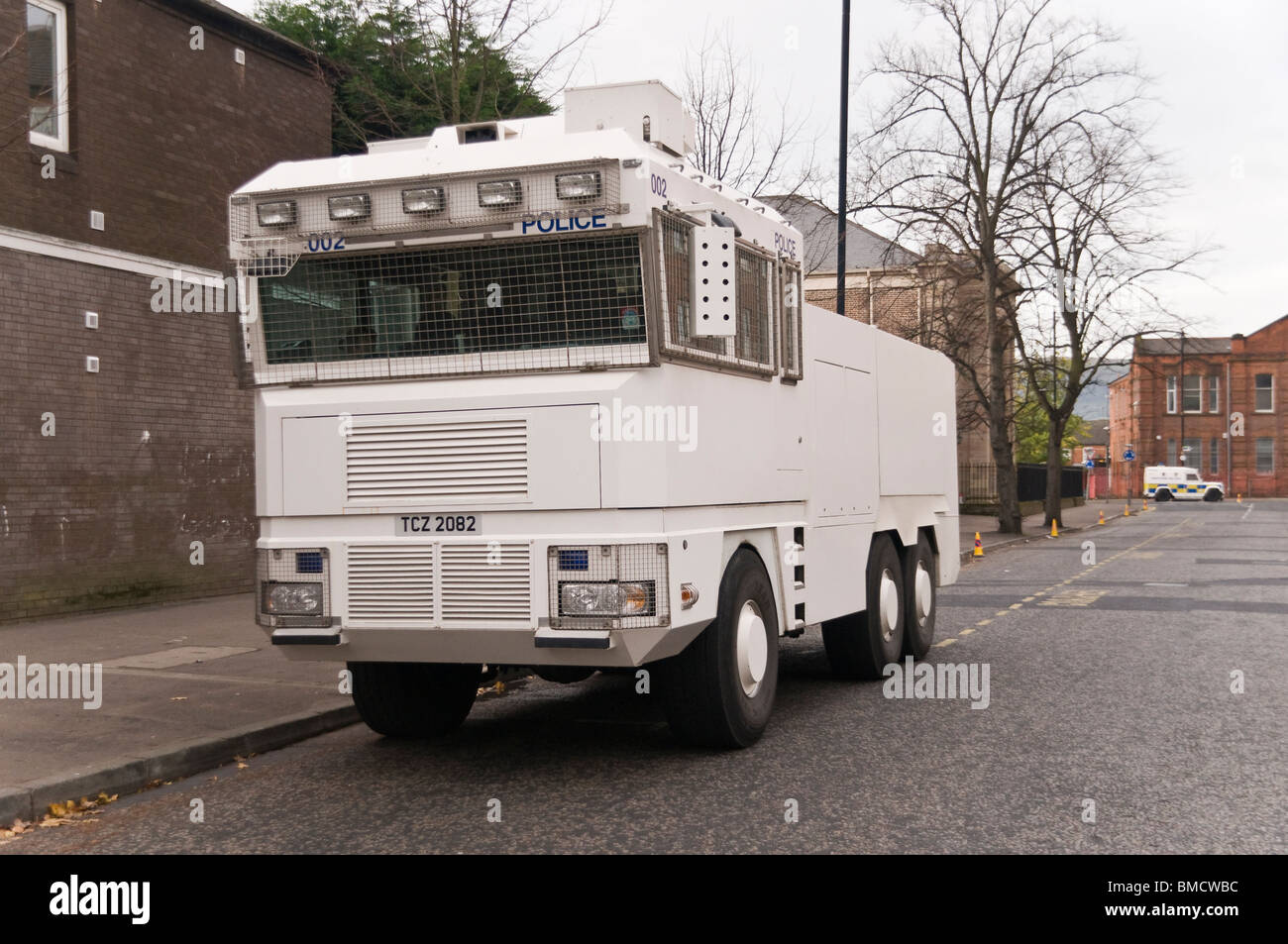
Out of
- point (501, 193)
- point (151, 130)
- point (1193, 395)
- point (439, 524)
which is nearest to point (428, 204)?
point (501, 193)

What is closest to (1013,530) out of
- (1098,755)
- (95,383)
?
(95,383)

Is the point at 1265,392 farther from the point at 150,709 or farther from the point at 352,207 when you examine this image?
the point at 352,207

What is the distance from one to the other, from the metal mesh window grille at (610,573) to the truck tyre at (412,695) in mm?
1696

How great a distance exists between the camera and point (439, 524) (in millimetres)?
6691

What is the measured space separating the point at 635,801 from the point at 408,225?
3.20 metres

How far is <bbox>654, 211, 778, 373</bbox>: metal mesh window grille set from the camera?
6641 mm

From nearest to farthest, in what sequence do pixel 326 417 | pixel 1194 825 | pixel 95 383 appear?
pixel 1194 825
pixel 326 417
pixel 95 383

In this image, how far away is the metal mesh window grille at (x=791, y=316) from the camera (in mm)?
8156

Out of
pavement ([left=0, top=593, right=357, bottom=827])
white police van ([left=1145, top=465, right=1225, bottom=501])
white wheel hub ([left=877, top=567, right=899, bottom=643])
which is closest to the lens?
pavement ([left=0, top=593, right=357, bottom=827])

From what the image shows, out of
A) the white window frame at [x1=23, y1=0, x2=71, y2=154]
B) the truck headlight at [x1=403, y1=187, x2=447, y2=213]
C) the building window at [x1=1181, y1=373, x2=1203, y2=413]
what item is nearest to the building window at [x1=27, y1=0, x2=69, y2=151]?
the white window frame at [x1=23, y1=0, x2=71, y2=154]

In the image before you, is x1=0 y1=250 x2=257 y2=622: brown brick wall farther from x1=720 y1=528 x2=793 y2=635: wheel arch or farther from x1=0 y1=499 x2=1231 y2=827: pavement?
x1=720 y1=528 x2=793 y2=635: wheel arch

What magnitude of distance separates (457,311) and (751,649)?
102 inches
